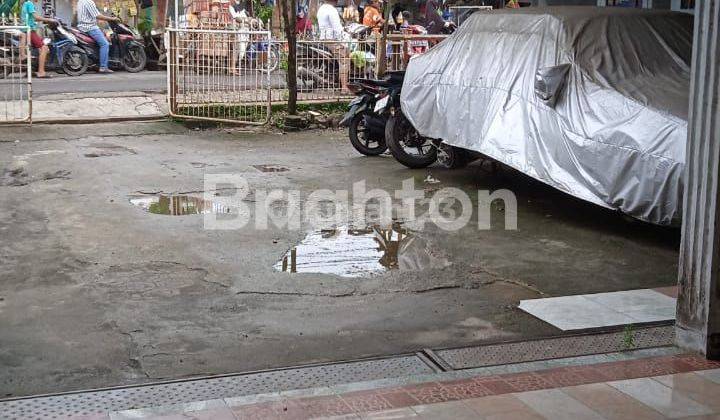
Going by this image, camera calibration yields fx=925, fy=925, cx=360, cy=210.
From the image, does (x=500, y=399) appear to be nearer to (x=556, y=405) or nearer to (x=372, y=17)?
(x=556, y=405)

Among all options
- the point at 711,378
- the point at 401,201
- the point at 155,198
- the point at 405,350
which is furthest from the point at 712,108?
the point at 155,198

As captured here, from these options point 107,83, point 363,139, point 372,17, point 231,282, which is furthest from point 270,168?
point 372,17

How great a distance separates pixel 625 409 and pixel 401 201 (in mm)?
5044

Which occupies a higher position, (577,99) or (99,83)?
(577,99)

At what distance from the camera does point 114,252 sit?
7406 millimetres

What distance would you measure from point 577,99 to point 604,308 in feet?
8.74

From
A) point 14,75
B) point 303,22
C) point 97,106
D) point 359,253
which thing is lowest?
point 359,253

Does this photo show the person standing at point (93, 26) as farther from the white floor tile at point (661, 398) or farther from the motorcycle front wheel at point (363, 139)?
the white floor tile at point (661, 398)

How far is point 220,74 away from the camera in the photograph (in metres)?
14.4

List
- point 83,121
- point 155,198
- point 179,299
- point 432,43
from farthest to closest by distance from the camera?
point 432,43
point 83,121
point 155,198
point 179,299

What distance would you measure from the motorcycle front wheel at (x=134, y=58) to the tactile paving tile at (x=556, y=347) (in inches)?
664

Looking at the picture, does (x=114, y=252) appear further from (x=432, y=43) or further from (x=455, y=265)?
(x=432, y=43)

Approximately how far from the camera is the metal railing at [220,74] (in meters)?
14.3

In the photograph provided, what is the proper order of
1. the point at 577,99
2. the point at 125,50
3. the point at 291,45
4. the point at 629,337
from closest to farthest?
the point at 629,337, the point at 577,99, the point at 291,45, the point at 125,50
